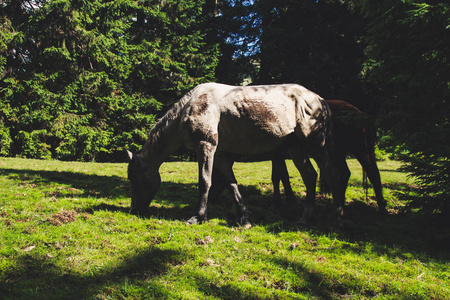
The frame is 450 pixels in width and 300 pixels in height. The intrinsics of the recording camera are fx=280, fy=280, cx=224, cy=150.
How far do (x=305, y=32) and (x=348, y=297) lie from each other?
16.9 meters

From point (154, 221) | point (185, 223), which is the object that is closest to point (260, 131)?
point (185, 223)

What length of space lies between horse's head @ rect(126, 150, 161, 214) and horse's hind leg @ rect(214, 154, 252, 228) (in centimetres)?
119

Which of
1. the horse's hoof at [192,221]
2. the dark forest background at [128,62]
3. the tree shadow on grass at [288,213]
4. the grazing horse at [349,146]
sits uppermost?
the dark forest background at [128,62]

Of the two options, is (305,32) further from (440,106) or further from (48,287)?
(48,287)

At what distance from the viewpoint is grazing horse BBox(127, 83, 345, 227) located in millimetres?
4719

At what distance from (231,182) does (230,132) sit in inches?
36.2

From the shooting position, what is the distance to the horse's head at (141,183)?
4.99 m

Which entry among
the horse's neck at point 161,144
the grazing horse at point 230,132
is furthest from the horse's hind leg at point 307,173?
the horse's neck at point 161,144

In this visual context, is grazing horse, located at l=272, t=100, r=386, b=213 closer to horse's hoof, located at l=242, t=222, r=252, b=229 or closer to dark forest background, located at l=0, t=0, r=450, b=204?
horse's hoof, located at l=242, t=222, r=252, b=229

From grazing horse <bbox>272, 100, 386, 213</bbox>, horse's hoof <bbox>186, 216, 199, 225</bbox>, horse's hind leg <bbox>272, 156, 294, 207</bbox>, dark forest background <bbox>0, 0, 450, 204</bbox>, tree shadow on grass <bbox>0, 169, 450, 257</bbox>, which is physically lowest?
tree shadow on grass <bbox>0, 169, 450, 257</bbox>

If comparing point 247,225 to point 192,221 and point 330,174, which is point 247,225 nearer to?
point 192,221

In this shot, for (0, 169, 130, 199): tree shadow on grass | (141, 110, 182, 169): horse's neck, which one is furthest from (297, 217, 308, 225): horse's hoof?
(0, 169, 130, 199): tree shadow on grass

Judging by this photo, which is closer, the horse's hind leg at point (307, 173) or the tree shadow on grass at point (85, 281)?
the tree shadow on grass at point (85, 281)

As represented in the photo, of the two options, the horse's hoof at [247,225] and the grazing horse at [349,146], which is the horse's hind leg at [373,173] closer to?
the grazing horse at [349,146]
